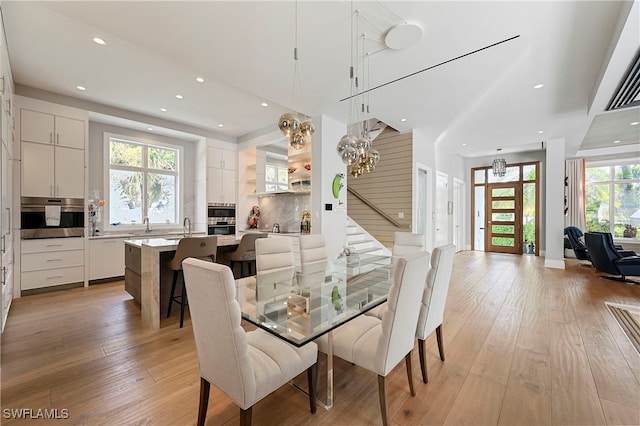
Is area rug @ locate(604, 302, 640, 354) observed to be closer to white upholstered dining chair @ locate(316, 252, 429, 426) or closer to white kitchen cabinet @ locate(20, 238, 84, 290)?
white upholstered dining chair @ locate(316, 252, 429, 426)

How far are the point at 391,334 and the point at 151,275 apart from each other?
2.66m

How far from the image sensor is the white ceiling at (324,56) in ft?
7.64

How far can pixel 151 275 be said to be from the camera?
2.89 m

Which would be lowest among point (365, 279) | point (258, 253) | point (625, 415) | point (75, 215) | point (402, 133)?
point (625, 415)

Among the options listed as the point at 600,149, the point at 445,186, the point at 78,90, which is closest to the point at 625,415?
the point at 445,186

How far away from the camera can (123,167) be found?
5340 millimetres

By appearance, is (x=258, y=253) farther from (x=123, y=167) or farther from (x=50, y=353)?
(x=123, y=167)

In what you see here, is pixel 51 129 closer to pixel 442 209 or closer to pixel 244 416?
pixel 244 416

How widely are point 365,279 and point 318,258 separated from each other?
35.5 inches

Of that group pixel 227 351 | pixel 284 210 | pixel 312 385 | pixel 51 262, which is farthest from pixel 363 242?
pixel 51 262

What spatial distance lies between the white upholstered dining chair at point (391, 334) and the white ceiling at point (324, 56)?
2.22 m

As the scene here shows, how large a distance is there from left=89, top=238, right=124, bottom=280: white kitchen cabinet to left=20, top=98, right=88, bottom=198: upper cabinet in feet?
2.93

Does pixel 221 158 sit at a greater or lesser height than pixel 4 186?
greater

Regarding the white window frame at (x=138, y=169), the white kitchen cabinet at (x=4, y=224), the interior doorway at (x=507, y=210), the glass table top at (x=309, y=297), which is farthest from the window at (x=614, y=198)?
the white kitchen cabinet at (x=4, y=224)
